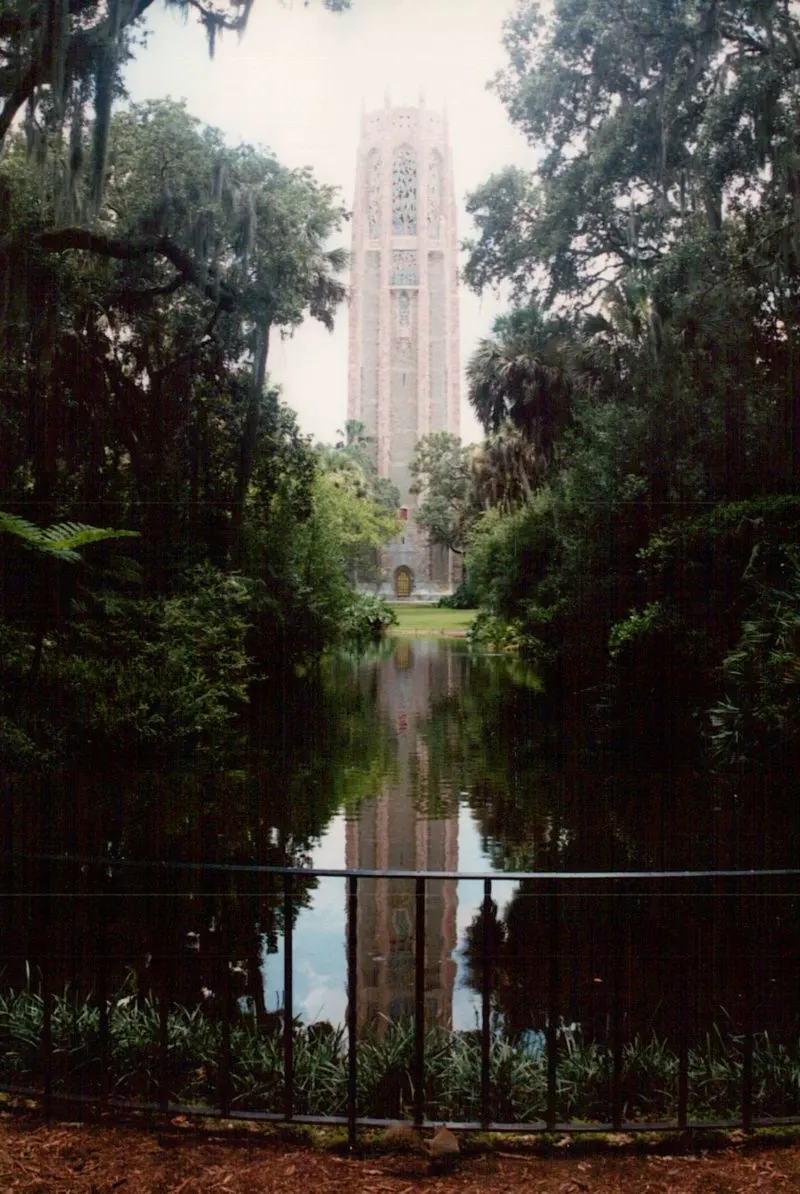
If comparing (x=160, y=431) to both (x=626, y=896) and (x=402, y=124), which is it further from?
(x=626, y=896)

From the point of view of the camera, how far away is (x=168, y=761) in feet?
23.7

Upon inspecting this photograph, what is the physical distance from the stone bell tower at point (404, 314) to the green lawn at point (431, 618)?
26cm

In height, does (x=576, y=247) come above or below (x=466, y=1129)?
above

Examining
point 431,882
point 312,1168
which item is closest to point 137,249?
point 431,882

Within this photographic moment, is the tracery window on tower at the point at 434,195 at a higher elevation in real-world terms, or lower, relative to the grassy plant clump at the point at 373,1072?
higher

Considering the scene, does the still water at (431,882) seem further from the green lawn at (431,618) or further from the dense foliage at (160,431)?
the green lawn at (431,618)

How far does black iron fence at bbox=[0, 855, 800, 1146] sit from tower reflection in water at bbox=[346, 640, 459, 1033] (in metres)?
0.11

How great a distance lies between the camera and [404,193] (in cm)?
923

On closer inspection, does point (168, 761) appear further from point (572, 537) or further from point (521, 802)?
point (572, 537)

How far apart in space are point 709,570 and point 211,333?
4.79 meters

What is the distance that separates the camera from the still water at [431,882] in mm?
3279

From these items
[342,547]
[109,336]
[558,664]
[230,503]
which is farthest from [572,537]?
[109,336]

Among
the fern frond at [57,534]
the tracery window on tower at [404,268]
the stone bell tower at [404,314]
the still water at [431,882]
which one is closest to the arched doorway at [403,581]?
Answer: the stone bell tower at [404,314]

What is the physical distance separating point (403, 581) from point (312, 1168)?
27.3 ft
